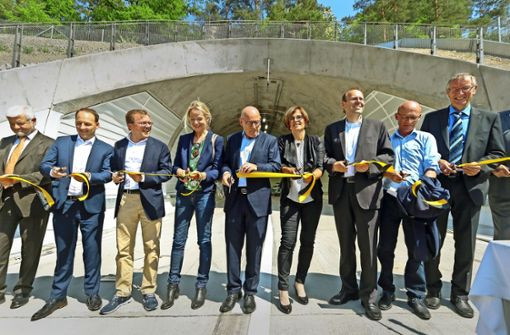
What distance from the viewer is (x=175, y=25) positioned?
404 inches

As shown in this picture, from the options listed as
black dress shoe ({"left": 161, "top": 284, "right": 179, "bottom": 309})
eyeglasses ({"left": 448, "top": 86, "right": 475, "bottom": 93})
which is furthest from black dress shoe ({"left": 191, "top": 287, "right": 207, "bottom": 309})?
eyeglasses ({"left": 448, "top": 86, "right": 475, "bottom": 93})

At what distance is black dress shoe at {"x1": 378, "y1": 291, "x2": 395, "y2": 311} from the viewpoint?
2772 millimetres

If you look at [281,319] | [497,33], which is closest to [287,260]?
[281,319]

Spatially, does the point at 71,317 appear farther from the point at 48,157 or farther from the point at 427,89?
the point at 427,89

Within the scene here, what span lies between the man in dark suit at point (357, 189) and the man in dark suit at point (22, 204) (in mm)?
3134

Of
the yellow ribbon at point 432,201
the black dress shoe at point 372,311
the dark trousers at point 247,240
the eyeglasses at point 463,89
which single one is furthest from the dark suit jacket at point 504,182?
the dark trousers at point 247,240

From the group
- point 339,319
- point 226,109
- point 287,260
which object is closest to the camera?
point 339,319

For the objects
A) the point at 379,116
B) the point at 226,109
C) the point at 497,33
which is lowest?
the point at 379,116

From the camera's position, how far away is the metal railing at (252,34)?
360 inches

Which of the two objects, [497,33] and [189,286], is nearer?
[189,286]

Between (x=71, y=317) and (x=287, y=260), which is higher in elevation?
(x=287, y=260)

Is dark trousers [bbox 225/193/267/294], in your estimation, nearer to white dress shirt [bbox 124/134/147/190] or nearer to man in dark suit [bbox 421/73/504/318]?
white dress shirt [bbox 124/134/147/190]

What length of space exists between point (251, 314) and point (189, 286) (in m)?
1.00

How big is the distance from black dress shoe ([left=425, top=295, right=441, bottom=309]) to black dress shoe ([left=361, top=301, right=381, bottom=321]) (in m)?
0.60
